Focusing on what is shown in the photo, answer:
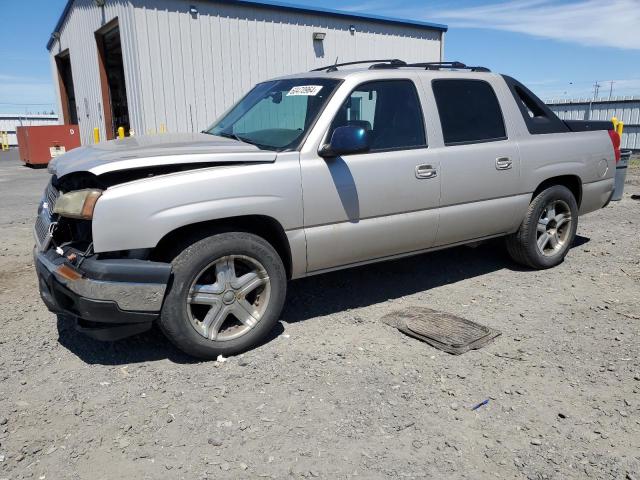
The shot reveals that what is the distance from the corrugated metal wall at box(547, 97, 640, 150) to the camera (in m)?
23.3

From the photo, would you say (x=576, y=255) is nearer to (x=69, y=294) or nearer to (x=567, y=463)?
(x=567, y=463)

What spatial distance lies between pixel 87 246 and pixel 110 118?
13.5 metres

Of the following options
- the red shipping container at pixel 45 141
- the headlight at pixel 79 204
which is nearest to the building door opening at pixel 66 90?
the red shipping container at pixel 45 141

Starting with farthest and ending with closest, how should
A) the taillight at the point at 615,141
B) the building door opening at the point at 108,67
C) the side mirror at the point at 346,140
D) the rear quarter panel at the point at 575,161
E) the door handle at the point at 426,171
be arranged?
1. the building door opening at the point at 108,67
2. the taillight at the point at 615,141
3. the rear quarter panel at the point at 575,161
4. the door handle at the point at 426,171
5. the side mirror at the point at 346,140

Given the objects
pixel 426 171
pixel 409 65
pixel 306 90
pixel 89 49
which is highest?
pixel 89 49

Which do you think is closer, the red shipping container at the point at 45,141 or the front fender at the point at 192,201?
the front fender at the point at 192,201

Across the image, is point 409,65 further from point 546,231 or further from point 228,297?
point 228,297

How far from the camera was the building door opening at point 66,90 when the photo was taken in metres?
21.3

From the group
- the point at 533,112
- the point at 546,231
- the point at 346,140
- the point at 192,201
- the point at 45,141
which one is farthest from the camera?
the point at 45,141

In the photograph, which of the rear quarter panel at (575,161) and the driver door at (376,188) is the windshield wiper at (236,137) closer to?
the driver door at (376,188)

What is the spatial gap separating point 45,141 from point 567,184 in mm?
17800

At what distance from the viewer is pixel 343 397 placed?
312 centimetres

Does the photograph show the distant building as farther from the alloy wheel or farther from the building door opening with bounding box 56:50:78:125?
the alloy wheel

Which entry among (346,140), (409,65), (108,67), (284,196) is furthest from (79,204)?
(108,67)
